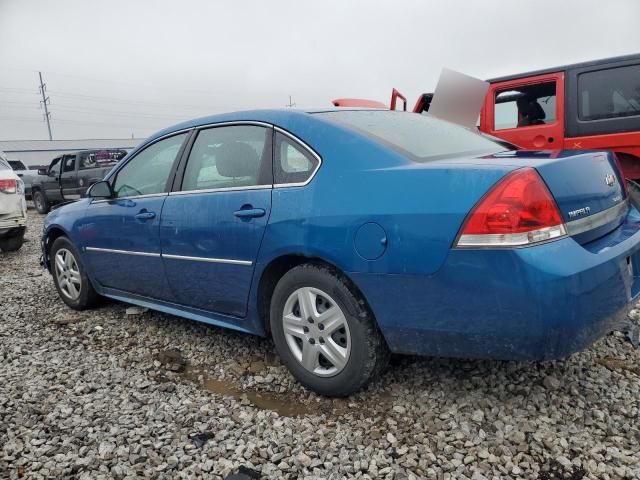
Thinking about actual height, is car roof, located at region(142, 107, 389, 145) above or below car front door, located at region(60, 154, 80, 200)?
above

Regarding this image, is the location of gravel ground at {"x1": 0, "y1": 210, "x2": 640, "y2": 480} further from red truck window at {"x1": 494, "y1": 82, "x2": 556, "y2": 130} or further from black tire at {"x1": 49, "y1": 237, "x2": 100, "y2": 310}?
red truck window at {"x1": 494, "y1": 82, "x2": 556, "y2": 130}

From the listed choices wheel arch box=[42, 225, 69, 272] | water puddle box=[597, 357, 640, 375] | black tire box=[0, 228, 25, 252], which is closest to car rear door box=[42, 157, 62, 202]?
black tire box=[0, 228, 25, 252]

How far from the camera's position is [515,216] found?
1936 millimetres

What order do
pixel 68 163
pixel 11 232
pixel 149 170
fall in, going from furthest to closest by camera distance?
pixel 68 163 → pixel 11 232 → pixel 149 170

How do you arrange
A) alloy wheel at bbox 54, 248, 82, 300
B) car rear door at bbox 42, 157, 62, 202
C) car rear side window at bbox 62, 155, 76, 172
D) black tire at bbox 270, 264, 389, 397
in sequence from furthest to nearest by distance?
car rear door at bbox 42, 157, 62, 202, car rear side window at bbox 62, 155, 76, 172, alloy wheel at bbox 54, 248, 82, 300, black tire at bbox 270, 264, 389, 397

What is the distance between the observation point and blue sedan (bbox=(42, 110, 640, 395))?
6.44ft

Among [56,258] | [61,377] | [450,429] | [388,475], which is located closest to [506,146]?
[450,429]

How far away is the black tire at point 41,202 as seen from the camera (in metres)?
13.8

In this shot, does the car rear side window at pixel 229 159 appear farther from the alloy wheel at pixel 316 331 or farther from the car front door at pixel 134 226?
the alloy wheel at pixel 316 331

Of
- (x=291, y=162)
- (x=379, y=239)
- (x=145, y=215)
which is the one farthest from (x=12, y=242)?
(x=379, y=239)

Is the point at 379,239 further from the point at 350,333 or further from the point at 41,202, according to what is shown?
the point at 41,202

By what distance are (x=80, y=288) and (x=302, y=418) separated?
→ 9.02 ft

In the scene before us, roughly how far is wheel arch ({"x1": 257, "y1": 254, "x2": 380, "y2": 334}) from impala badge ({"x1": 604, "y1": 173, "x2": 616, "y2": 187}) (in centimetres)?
128

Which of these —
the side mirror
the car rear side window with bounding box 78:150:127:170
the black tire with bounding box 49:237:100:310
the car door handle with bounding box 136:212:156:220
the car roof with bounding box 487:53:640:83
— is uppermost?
the car roof with bounding box 487:53:640:83
